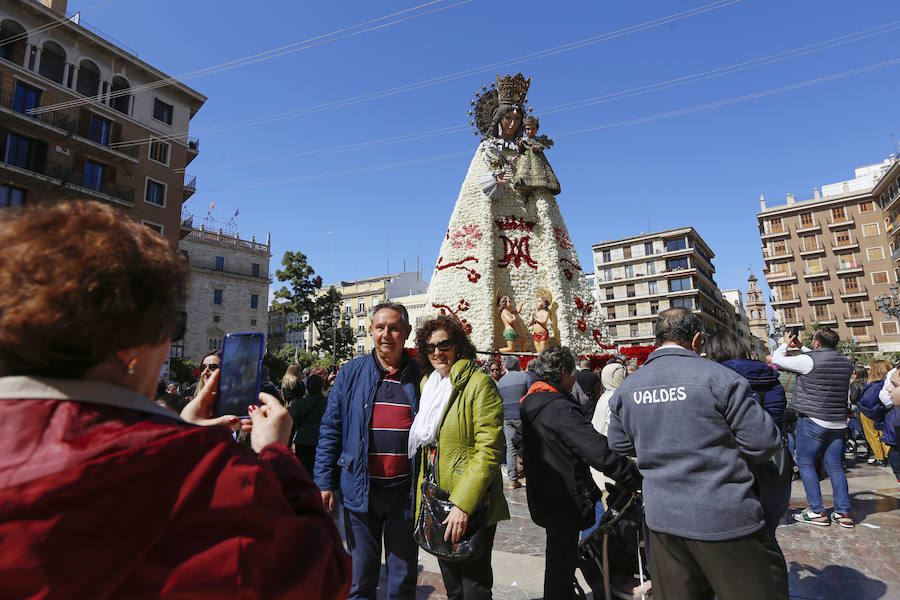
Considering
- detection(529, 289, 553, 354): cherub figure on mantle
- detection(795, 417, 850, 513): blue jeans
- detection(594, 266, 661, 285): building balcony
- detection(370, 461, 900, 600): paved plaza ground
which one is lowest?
detection(370, 461, 900, 600): paved plaza ground

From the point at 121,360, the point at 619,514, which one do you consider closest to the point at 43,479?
the point at 121,360

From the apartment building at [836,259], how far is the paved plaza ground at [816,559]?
1949 inches

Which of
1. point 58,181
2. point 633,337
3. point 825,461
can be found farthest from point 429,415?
point 633,337

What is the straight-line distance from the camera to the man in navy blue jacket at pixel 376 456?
293cm

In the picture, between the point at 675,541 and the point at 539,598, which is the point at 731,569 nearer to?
the point at 675,541

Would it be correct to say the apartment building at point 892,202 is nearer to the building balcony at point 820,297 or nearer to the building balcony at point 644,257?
the building balcony at point 820,297

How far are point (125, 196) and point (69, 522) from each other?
2612cm

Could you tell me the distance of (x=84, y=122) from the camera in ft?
69.5

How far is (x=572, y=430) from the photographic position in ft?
10.0

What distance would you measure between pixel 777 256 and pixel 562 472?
58.8 metres

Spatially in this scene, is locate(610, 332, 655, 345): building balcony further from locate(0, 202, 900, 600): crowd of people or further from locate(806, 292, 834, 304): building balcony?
locate(0, 202, 900, 600): crowd of people

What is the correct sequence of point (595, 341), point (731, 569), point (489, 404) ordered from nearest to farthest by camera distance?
point (731, 569), point (489, 404), point (595, 341)

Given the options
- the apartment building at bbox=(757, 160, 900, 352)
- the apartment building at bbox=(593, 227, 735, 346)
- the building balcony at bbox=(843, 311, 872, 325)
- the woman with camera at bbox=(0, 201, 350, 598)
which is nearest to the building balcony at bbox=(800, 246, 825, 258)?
the apartment building at bbox=(757, 160, 900, 352)

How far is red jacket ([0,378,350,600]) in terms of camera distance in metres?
0.77
